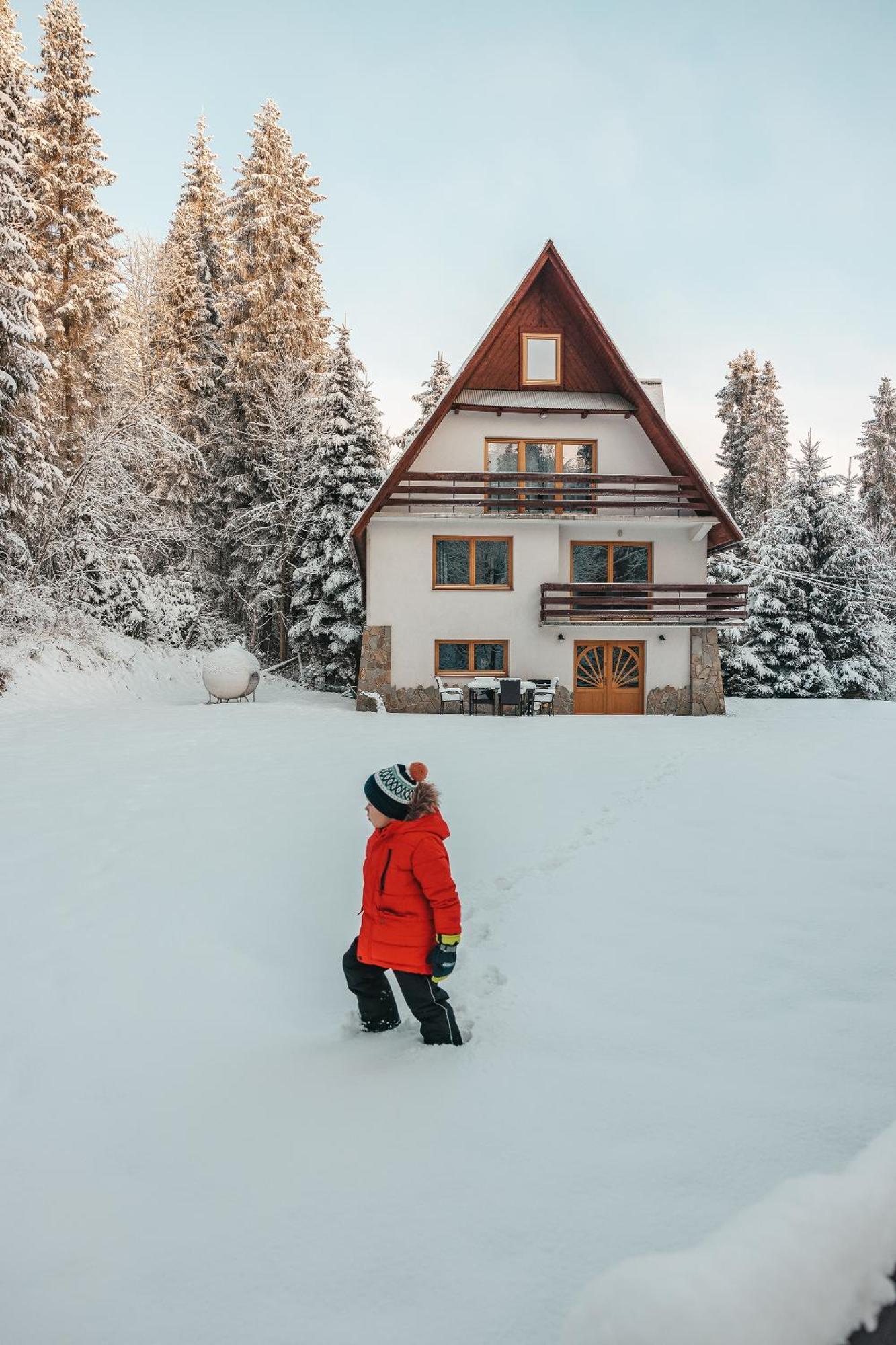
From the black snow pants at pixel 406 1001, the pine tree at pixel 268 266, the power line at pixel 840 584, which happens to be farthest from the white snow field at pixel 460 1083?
the pine tree at pixel 268 266

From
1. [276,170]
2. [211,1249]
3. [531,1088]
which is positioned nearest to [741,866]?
[531,1088]

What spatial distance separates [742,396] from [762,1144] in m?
40.8

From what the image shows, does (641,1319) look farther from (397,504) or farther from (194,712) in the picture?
(397,504)

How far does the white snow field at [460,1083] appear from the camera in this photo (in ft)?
6.95

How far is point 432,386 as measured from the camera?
32.0m

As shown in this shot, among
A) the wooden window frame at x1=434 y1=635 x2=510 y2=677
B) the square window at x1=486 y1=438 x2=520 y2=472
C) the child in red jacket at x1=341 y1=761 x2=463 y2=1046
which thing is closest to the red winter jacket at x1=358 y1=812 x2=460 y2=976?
the child in red jacket at x1=341 y1=761 x2=463 y2=1046

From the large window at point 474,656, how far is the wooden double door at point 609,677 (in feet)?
5.98

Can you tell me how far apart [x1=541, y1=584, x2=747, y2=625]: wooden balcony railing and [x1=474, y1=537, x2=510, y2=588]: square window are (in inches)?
41.9

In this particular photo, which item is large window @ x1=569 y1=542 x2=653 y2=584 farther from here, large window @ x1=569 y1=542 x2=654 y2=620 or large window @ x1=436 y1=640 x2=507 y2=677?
large window @ x1=436 y1=640 x2=507 y2=677

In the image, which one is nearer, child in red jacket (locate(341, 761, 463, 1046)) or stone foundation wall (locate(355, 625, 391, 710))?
child in red jacket (locate(341, 761, 463, 1046))

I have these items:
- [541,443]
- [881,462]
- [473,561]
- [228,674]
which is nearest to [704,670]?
[473,561]

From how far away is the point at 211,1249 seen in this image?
243cm

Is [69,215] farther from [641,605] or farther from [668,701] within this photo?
[668,701]

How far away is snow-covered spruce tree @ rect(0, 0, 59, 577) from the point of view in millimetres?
15812
